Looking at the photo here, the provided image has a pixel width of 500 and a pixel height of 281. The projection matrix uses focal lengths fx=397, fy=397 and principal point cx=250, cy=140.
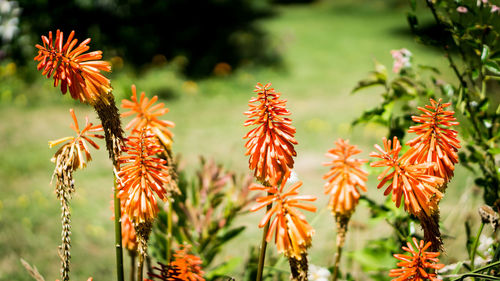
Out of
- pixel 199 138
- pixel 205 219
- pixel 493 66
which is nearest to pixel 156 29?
pixel 199 138

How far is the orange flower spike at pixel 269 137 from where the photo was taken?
2.87 ft

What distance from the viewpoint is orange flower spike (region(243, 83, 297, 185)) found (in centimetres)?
88

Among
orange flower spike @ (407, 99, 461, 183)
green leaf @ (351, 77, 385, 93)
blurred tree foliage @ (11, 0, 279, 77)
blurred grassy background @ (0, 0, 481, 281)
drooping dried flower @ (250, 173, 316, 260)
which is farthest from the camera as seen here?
blurred tree foliage @ (11, 0, 279, 77)

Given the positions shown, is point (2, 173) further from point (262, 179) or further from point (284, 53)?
point (284, 53)

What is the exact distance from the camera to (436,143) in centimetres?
92

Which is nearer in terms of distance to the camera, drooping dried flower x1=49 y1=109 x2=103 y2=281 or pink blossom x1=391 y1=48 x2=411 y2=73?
drooping dried flower x1=49 y1=109 x2=103 y2=281

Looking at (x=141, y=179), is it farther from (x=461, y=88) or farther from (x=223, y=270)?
(x=461, y=88)

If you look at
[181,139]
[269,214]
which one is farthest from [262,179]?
[181,139]

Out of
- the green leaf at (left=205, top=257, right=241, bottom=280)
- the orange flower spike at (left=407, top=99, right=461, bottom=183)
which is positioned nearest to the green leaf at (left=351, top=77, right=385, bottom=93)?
the orange flower spike at (left=407, top=99, right=461, bottom=183)

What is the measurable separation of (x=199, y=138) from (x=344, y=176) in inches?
168

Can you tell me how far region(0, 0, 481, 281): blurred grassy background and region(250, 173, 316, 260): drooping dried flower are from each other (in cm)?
48

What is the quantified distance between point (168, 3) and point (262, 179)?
293 inches

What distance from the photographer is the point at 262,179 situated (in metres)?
0.89

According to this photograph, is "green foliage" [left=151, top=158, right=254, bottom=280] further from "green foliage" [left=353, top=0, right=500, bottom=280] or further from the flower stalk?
the flower stalk
